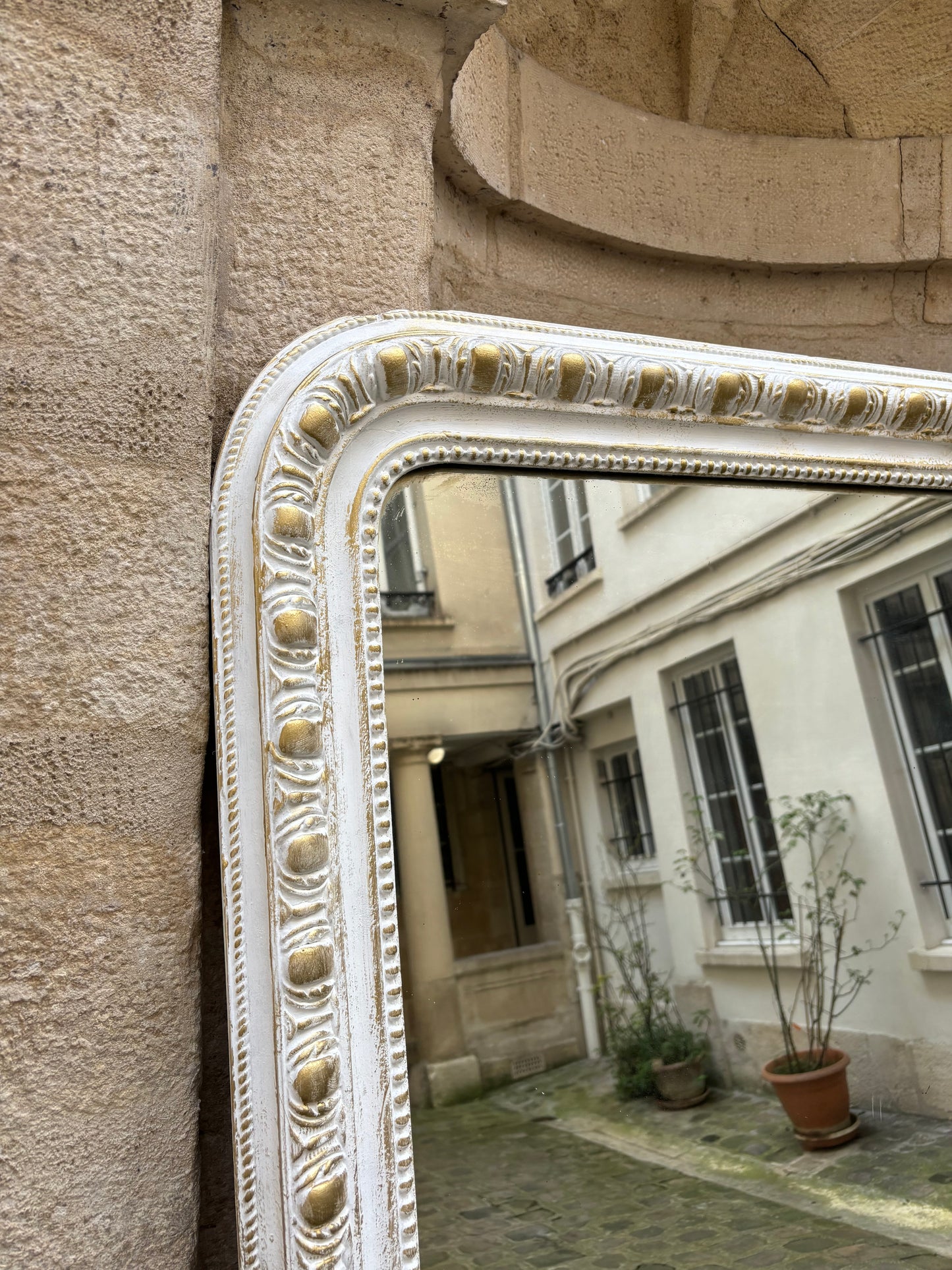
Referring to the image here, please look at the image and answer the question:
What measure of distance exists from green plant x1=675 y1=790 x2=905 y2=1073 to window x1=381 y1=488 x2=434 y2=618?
40cm

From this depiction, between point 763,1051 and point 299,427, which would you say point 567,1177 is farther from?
point 299,427

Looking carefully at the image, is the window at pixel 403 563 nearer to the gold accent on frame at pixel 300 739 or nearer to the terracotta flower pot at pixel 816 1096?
the gold accent on frame at pixel 300 739

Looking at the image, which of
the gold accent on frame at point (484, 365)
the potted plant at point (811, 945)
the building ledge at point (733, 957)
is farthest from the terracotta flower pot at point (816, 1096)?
the gold accent on frame at point (484, 365)

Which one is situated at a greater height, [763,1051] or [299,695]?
[299,695]

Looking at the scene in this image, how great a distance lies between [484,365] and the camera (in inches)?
41.0

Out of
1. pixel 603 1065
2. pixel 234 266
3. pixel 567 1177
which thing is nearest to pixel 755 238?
pixel 234 266

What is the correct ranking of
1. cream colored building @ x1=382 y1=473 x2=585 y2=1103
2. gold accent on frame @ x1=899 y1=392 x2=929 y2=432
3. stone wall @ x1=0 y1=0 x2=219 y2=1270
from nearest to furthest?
stone wall @ x1=0 y1=0 x2=219 y2=1270 → cream colored building @ x1=382 y1=473 x2=585 y2=1103 → gold accent on frame @ x1=899 y1=392 x2=929 y2=432

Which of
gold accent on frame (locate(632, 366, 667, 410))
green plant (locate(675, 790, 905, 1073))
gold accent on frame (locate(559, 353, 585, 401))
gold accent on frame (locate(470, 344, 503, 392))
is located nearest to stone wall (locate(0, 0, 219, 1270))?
gold accent on frame (locate(470, 344, 503, 392))

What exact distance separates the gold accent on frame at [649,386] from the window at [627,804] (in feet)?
1.29

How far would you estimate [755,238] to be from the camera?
1511 millimetres

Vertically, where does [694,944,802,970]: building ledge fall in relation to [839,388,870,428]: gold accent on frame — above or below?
below

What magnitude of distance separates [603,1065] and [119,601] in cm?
67

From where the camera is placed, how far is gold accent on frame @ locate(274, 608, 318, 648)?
877mm

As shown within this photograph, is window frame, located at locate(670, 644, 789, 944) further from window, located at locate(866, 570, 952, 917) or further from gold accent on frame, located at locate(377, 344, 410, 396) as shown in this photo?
gold accent on frame, located at locate(377, 344, 410, 396)
